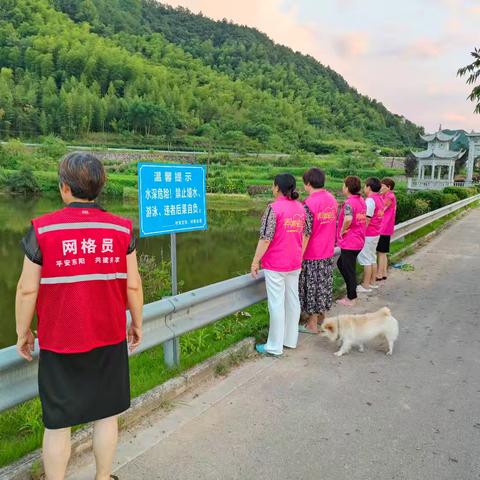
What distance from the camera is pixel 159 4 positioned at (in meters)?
159

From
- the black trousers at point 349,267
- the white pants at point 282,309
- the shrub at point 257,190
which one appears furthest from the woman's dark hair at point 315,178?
the shrub at point 257,190

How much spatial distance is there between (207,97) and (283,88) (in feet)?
107

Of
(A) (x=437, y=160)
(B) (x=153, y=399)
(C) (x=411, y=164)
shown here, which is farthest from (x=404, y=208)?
(C) (x=411, y=164)

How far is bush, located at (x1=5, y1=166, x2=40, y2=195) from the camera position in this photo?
38.9 m

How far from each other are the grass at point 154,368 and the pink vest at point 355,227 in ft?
2.69

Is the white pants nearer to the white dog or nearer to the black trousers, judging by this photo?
the white dog

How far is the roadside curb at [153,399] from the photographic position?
7.13ft

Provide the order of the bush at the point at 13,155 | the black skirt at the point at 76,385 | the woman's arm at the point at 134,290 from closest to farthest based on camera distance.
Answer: the black skirt at the point at 76,385, the woman's arm at the point at 134,290, the bush at the point at 13,155

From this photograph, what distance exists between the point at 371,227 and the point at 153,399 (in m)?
4.10

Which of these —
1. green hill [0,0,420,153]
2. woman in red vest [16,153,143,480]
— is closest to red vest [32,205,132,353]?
woman in red vest [16,153,143,480]

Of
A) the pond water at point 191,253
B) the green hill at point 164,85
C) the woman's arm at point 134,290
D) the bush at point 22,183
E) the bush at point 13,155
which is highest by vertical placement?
the green hill at point 164,85

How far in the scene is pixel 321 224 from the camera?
14.1 feet

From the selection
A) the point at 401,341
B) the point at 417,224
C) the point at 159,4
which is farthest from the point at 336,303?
the point at 159,4

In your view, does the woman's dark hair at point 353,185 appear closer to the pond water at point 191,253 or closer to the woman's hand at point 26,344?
the woman's hand at point 26,344
